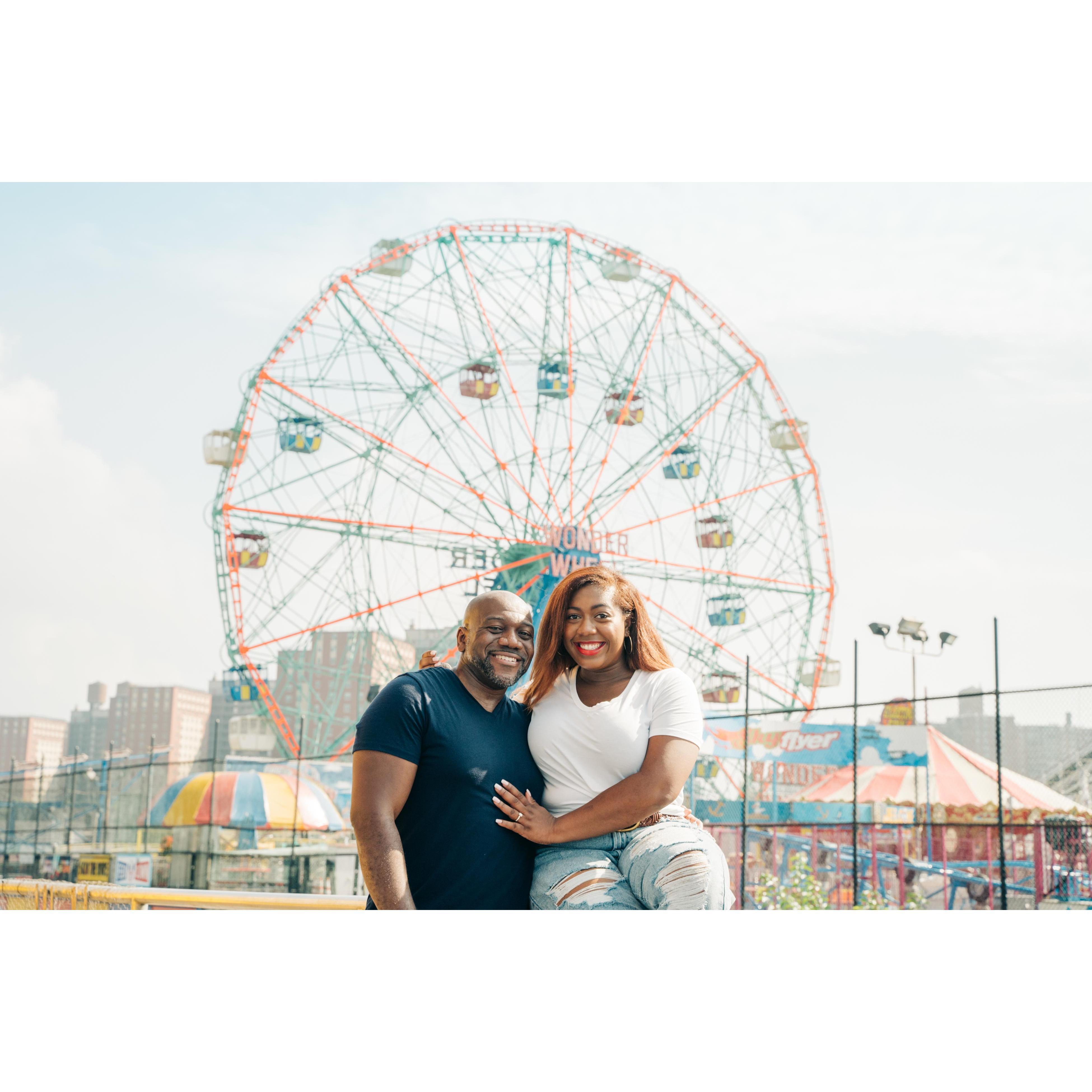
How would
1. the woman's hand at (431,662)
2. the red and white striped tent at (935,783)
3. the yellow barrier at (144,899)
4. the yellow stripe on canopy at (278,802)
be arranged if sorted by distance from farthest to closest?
the yellow stripe on canopy at (278,802)
the red and white striped tent at (935,783)
the yellow barrier at (144,899)
the woman's hand at (431,662)

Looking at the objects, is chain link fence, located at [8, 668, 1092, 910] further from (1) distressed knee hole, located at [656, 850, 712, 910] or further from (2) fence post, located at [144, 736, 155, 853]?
(1) distressed knee hole, located at [656, 850, 712, 910]

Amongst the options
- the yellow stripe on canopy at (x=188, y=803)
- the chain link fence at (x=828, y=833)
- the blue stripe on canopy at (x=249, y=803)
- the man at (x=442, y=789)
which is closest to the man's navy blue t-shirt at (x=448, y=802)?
the man at (x=442, y=789)

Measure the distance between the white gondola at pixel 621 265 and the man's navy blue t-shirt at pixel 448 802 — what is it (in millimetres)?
21534

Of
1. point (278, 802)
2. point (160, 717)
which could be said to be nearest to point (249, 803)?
point (278, 802)

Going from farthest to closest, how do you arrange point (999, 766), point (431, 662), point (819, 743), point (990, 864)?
point (819, 743)
point (990, 864)
point (999, 766)
point (431, 662)

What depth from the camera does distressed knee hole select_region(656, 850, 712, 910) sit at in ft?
8.79

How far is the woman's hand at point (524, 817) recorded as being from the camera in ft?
9.09

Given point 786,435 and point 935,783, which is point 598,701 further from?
point 786,435

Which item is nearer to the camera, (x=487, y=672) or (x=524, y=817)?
(x=524, y=817)

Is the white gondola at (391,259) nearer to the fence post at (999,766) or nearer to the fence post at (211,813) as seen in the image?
the fence post at (211,813)

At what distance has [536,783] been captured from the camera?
286 centimetres

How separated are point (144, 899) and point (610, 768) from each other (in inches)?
120

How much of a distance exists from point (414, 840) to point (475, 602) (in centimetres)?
61
